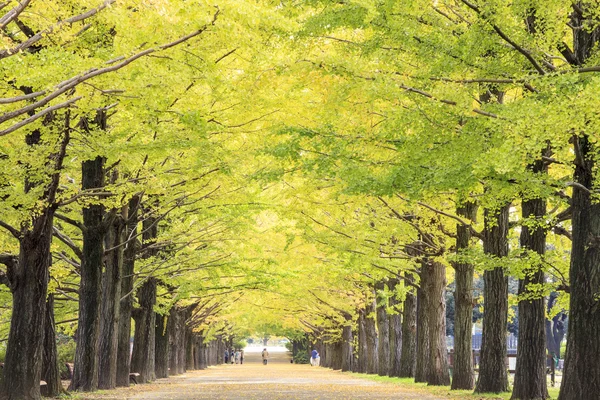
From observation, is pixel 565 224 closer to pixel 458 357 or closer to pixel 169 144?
pixel 458 357

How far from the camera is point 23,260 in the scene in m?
15.6

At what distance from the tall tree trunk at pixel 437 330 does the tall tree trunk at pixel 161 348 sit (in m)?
14.7

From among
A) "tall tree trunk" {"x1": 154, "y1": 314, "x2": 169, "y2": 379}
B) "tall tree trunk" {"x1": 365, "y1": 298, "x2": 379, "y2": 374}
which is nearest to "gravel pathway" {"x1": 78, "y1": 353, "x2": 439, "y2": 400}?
"tall tree trunk" {"x1": 154, "y1": 314, "x2": 169, "y2": 379}

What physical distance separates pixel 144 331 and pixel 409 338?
10.1m

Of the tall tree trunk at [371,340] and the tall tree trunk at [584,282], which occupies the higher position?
the tall tree trunk at [584,282]

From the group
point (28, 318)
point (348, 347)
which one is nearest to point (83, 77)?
→ point (28, 318)

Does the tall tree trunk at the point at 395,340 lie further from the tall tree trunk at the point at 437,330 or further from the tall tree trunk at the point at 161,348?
the tall tree trunk at the point at 161,348

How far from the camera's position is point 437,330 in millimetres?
26438

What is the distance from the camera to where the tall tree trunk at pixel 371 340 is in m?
43.1

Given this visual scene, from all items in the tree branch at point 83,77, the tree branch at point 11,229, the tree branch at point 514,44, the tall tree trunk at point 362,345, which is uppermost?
the tree branch at point 514,44

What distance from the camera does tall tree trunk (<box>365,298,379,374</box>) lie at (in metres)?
43.1

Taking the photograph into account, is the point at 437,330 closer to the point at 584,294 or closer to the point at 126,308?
the point at 126,308

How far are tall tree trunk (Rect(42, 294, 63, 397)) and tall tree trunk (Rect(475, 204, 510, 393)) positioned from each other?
9.72 metres

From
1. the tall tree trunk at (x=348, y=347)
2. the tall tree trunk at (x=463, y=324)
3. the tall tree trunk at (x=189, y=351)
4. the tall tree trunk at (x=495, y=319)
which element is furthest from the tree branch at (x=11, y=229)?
the tall tree trunk at (x=189, y=351)
